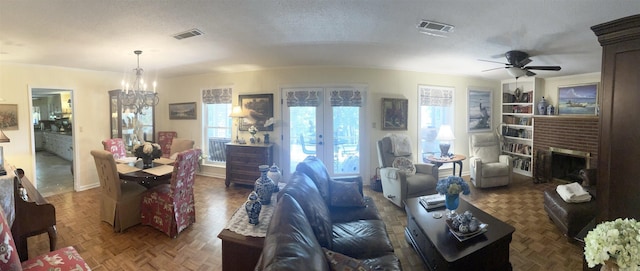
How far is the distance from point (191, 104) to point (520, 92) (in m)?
7.04

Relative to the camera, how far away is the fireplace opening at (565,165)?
488 centimetres

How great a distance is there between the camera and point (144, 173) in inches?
119

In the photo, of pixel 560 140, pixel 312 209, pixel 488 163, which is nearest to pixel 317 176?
pixel 312 209

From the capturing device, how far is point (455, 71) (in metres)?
4.97

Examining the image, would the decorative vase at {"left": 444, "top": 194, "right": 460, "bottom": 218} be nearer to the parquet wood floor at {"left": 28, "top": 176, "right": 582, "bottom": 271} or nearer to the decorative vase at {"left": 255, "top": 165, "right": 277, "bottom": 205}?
the parquet wood floor at {"left": 28, "top": 176, "right": 582, "bottom": 271}

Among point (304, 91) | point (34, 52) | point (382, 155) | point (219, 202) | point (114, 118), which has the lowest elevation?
point (219, 202)

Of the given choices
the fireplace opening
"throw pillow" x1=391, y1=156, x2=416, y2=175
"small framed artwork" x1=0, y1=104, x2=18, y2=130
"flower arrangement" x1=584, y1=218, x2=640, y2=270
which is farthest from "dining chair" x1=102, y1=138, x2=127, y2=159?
the fireplace opening

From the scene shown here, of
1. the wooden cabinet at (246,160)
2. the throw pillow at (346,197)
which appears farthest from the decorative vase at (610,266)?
the wooden cabinet at (246,160)

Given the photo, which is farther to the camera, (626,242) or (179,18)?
(179,18)

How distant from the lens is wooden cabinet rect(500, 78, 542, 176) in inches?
217

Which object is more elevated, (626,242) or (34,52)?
(34,52)

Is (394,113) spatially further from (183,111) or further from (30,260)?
(30,260)

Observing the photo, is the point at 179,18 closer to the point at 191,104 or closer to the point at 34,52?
the point at 34,52


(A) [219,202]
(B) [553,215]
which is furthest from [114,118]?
(B) [553,215]
